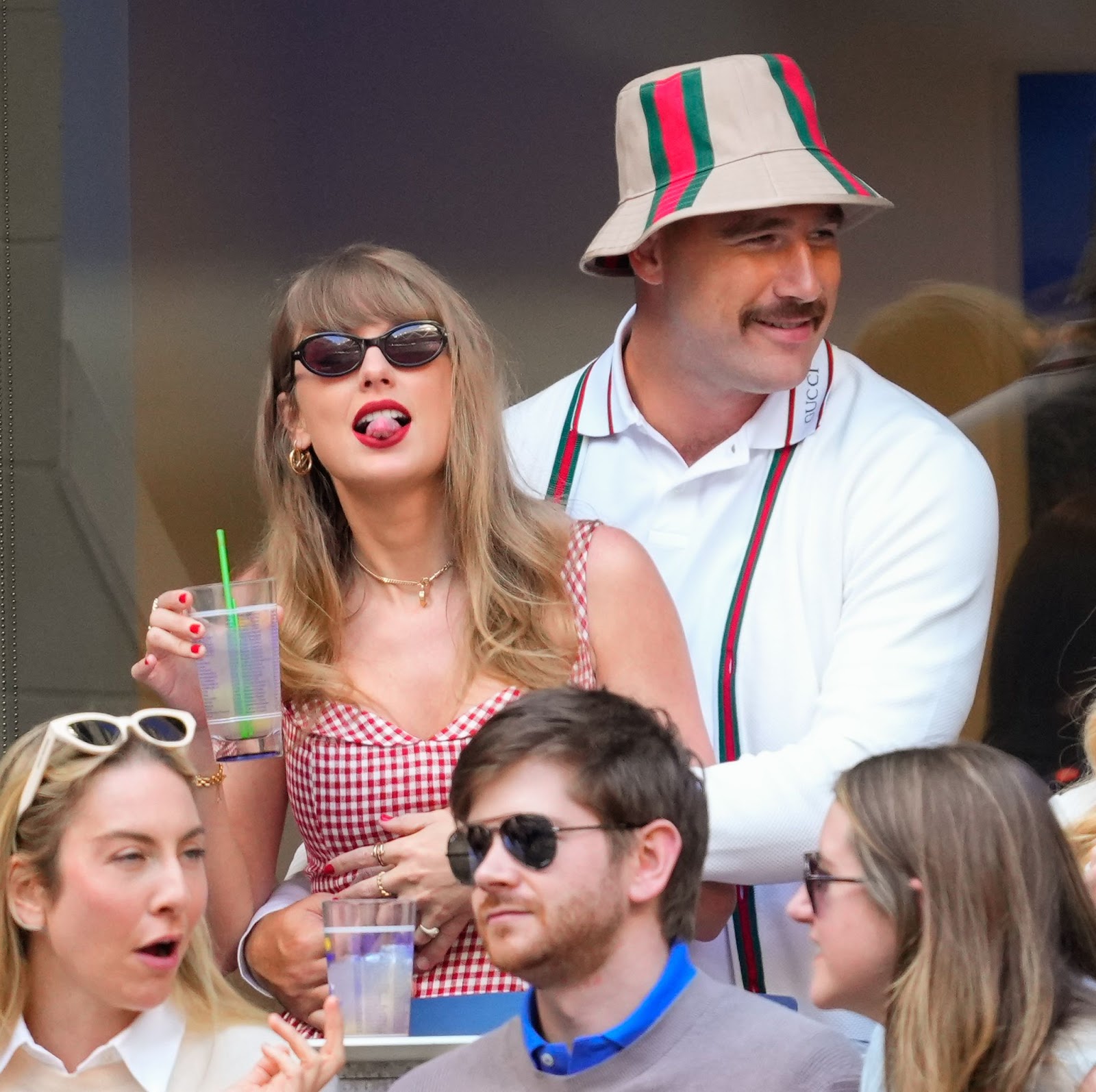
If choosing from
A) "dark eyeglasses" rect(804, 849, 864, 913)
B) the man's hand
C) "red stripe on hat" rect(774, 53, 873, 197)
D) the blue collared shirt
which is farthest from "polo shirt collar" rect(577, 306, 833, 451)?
the blue collared shirt

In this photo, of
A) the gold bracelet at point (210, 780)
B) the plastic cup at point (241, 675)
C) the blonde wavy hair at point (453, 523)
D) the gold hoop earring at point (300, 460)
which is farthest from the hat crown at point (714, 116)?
the gold bracelet at point (210, 780)

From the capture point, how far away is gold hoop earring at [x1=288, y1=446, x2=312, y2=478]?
3.31 metres

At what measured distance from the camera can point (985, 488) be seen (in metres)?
3.36

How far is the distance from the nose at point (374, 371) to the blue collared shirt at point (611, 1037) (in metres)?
1.09

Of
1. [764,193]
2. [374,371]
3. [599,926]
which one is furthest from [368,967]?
[764,193]

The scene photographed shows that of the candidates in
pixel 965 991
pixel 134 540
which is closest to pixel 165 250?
pixel 134 540

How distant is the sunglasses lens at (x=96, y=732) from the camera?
285 centimetres

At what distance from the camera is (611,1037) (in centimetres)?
238

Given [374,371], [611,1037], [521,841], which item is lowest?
[611,1037]

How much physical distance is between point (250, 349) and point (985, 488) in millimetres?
2255

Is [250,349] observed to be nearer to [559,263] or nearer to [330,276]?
[559,263]

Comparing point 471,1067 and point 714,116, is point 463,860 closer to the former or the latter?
point 471,1067

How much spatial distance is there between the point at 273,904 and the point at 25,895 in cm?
52

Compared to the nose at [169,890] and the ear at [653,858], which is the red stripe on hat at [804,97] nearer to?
the ear at [653,858]
